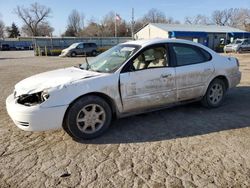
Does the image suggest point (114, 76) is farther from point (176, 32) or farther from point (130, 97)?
point (176, 32)

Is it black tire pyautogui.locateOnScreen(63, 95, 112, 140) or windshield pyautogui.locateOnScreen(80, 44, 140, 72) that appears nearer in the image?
black tire pyautogui.locateOnScreen(63, 95, 112, 140)

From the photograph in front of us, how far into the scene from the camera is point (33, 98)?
3.74 metres

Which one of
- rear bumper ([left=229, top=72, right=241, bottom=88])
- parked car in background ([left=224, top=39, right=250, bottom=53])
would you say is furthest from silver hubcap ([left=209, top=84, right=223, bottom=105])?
parked car in background ([left=224, top=39, right=250, bottom=53])

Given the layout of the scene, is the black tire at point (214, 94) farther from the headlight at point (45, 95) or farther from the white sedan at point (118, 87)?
the headlight at point (45, 95)

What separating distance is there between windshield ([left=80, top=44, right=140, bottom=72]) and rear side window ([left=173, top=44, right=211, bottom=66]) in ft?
2.79

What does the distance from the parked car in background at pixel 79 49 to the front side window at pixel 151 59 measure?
77.7 ft

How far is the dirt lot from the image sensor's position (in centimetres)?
287

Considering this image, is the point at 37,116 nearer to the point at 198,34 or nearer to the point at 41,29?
the point at 198,34

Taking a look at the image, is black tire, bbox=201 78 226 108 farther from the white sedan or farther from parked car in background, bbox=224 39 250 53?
parked car in background, bbox=224 39 250 53

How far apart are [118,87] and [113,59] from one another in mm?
737

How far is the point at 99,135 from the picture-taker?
4.04 metres

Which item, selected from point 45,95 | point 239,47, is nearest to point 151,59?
point 45,95

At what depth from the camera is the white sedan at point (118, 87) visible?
3.64 m

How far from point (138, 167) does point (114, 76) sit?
1.54m
